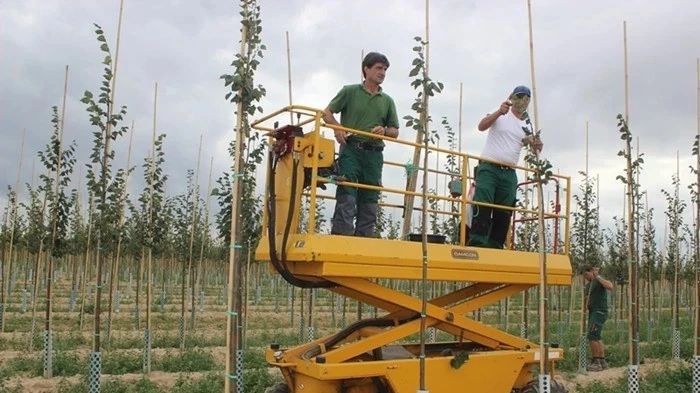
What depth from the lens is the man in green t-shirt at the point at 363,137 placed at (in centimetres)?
646

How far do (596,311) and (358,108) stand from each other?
27.5ft

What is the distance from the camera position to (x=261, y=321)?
19.3 m

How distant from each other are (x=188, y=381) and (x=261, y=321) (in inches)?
341

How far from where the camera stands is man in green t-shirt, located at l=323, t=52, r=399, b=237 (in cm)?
646

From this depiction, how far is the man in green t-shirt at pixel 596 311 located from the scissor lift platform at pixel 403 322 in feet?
19.5

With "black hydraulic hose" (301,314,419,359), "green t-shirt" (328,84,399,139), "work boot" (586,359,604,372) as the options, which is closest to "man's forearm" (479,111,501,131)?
Result: "green t-shirt" (328,84,399,139)

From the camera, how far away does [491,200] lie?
7.34 meters

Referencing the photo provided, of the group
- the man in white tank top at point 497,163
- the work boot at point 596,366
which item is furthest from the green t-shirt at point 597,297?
the man in white tank top at point 497,163

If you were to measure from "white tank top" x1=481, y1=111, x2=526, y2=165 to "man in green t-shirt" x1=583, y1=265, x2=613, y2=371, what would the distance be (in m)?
6.54

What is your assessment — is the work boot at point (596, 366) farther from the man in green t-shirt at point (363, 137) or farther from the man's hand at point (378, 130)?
the man's hand at point (378, 130)

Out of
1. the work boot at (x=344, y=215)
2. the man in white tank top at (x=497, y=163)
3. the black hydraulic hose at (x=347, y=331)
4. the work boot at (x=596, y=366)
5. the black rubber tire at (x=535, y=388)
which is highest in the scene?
the man in white tank top at (x=497, y=163)

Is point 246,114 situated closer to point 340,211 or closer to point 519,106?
point 340,211

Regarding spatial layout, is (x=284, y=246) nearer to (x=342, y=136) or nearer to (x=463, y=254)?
(x=342, y=136)

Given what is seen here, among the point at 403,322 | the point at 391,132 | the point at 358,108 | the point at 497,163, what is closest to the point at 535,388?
the point at 403,322
